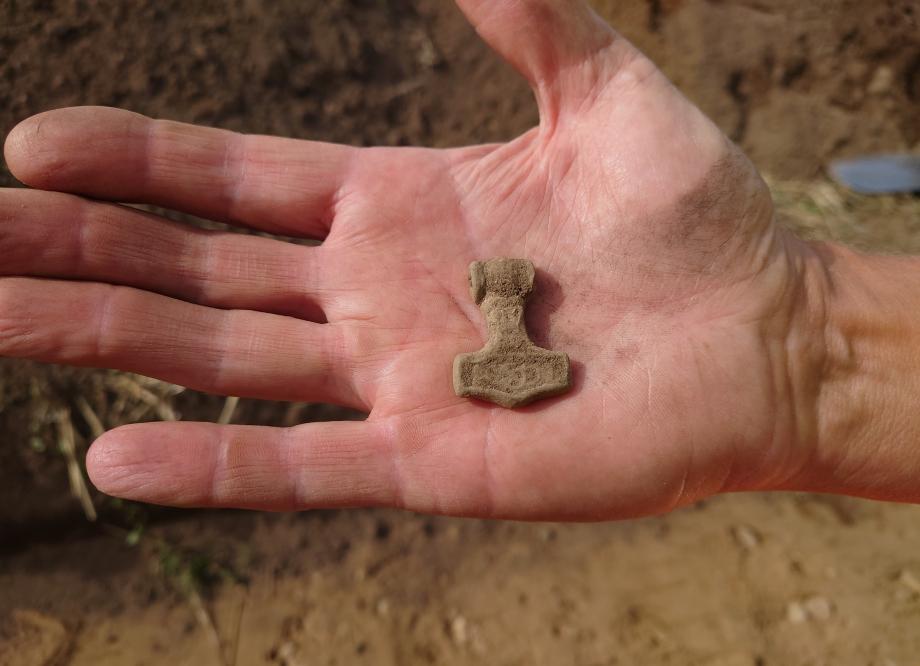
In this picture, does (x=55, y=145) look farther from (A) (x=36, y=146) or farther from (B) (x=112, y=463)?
(B) (x=112, y=463)

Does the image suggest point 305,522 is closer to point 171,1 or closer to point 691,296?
point 691,296

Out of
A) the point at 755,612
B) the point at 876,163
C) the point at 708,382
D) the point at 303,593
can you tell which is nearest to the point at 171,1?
the point at 303,593

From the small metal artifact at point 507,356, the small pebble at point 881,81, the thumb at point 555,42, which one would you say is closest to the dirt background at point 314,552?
the small metal artifact at point 507,356

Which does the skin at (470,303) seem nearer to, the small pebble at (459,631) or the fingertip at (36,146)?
the fingertip at (36,146)

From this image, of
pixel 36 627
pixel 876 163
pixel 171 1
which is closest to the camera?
pixel 36 627

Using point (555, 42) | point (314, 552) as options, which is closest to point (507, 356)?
point (555, 42)

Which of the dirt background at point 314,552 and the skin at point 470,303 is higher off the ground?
the skin at point 470,303
